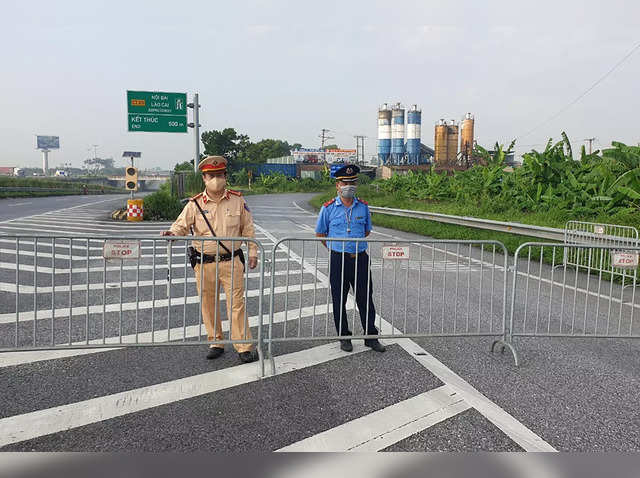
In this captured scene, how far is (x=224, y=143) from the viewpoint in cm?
8250

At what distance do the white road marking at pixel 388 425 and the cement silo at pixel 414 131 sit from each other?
79.2 meters

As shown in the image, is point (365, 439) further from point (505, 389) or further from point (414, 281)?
point (414, 281)

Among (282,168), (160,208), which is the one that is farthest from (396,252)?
(282,168)

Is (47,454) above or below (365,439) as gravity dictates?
above

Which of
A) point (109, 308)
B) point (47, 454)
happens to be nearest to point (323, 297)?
point (109, 308)

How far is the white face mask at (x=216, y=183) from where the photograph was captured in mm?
4816

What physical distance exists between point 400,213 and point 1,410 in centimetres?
1638

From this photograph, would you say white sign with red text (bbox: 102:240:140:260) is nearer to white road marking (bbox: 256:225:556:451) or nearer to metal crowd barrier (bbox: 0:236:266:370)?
metal crowd barrier (bbox: 0:236:266:370)

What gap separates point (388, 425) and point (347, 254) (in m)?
2.21

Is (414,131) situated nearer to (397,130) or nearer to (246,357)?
(397,130)

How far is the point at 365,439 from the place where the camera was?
3.23 meters

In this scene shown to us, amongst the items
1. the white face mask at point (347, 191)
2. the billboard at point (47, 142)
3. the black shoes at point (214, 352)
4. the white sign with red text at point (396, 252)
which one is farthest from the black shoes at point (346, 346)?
the billboard at point (47, 142)

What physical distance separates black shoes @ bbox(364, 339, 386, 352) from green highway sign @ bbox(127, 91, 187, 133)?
21504mm

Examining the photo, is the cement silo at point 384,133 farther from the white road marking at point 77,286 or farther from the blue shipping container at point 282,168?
the white road marking at point 77,286
